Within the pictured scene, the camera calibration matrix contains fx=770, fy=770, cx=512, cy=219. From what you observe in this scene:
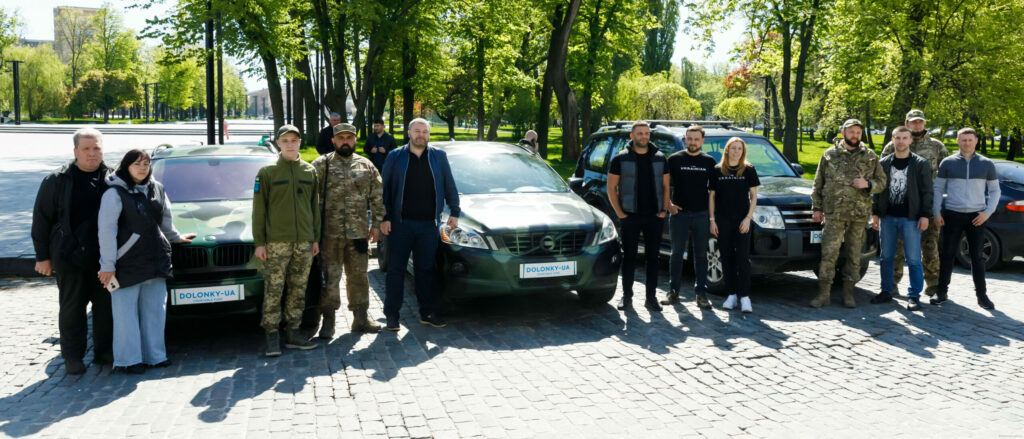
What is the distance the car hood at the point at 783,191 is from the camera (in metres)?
8.33

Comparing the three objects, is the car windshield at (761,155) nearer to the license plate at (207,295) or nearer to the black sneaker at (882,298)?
the black sneaker at (882,298)

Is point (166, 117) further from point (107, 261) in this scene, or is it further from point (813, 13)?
point (107, 261)

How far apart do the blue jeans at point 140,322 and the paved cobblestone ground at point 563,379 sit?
0.23 m

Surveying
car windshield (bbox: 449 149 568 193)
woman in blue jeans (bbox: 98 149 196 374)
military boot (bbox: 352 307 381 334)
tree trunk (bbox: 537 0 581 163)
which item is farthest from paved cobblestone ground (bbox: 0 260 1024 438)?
tree trunk (bbox: 537 0 581 163)

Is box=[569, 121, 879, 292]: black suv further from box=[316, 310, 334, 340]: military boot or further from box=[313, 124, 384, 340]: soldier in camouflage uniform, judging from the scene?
box=[316, 310, 334, 340]: military boot

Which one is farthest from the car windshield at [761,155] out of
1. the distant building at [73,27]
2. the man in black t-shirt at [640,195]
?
the distant building at [73,27]

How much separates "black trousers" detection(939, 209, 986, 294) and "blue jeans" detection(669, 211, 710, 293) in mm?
2563

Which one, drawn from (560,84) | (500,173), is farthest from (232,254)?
(560,84)

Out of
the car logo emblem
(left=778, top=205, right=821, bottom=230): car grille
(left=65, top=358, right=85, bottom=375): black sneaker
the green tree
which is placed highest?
the green tree

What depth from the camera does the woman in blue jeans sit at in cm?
548

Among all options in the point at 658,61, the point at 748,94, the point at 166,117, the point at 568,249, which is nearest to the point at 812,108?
the point at 658,61

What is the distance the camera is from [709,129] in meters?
10.3

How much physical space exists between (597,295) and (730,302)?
4.50ft

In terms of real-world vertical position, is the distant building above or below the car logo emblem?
above
